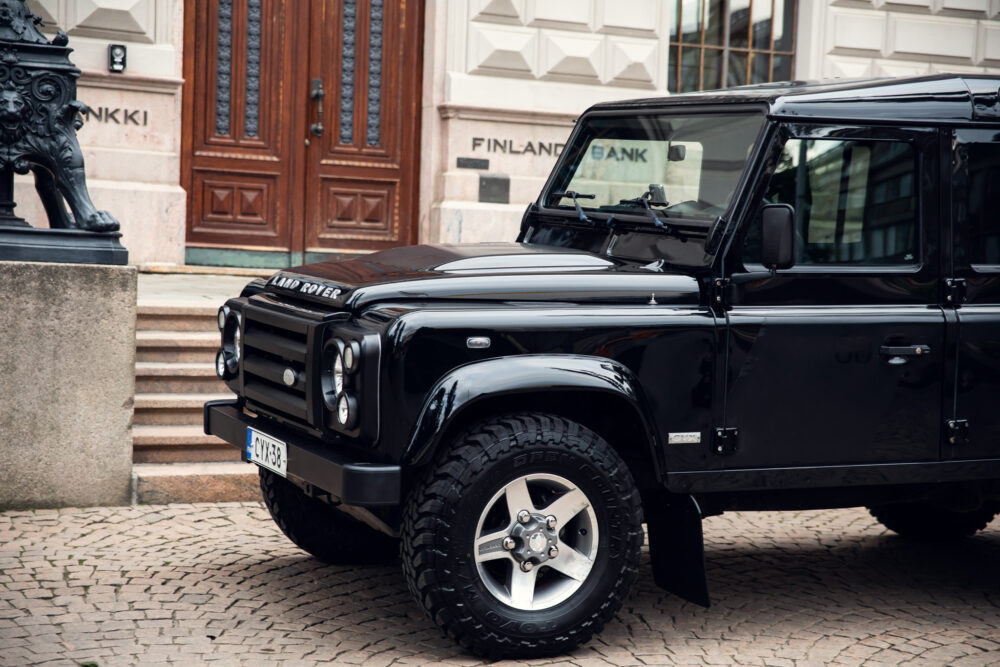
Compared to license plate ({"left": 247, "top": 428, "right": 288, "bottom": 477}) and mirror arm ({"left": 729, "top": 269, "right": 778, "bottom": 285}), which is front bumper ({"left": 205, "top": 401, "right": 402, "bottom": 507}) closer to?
license plate ({"left": 247, "top": 428, "right": 288, "bottom": 477})

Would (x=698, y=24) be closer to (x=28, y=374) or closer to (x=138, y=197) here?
(x=138, y=197)

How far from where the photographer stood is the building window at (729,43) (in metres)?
12.1

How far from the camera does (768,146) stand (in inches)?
189

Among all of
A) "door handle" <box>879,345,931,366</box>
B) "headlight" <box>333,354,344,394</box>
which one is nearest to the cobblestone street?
"headlight" <box>333,354,344,394</box>

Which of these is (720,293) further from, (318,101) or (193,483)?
(318,101)

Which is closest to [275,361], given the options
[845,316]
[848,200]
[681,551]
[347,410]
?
[347,410]

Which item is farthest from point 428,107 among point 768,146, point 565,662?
point 565,662

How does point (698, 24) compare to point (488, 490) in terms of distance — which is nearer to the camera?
point (488, 490)

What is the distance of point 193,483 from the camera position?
669 cm

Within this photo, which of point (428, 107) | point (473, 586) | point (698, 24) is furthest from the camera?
point (698, 24)

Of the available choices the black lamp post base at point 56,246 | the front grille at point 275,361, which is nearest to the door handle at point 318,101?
the black lamp post base at point 56,246

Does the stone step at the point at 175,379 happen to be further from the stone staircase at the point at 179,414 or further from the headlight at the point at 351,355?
the headlight at the point at 351,355

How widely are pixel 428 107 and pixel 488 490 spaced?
7445mm

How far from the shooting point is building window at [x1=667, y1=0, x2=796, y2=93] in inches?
478
